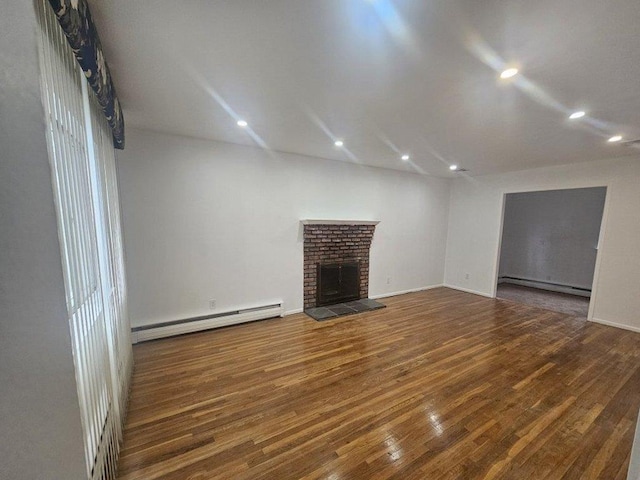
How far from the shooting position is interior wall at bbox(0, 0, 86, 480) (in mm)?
667

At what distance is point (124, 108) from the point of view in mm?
2420

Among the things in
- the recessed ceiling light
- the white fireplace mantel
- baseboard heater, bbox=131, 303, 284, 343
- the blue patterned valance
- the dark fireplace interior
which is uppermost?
the recessed ceiling light

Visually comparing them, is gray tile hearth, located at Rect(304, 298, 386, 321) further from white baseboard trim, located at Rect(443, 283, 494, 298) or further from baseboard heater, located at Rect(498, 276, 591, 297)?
baseboard heater, located at Rect(498, 276, 591, 297)

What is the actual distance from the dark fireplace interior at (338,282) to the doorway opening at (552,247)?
129 inches

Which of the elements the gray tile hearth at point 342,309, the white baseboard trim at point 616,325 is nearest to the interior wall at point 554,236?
the white baseboard trim at point 616,325

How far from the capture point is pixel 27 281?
2.39ft

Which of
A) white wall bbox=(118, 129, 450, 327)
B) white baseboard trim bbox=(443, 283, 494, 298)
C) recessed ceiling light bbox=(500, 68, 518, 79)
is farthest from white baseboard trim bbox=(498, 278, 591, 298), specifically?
recessed ceiling light bbox=(500, 68, 518, 79)

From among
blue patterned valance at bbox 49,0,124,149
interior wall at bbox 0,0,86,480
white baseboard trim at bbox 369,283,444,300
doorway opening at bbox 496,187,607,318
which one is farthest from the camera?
doorway opening at bbox 496,187,607,318

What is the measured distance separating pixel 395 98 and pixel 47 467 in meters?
2.76

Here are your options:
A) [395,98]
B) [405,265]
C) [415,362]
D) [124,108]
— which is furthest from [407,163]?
[124,108]

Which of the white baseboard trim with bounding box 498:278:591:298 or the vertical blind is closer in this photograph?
the vertical blind

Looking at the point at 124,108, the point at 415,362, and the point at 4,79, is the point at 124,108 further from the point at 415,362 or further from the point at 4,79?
the point at 415,362

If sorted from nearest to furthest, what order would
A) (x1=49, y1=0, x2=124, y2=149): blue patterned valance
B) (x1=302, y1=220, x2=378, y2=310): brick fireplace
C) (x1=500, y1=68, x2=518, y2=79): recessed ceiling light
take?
(x1=49, y1=0, x2=124, y2=149): blue patterned valance, (x1=500, y1=68, x2=518, y2=79): recessed ceiling light, (x1=302, y1=220, x2=378, y2=310): brick fireplace

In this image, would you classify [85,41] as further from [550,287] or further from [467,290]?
[550,287]
